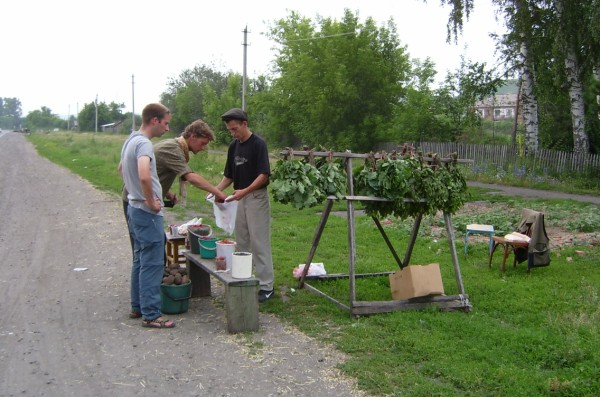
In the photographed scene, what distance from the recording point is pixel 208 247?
21.6ft

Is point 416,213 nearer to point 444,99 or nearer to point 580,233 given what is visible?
point 580,233

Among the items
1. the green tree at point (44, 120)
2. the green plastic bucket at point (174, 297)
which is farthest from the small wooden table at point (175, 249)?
the green tree at point (44, 120)

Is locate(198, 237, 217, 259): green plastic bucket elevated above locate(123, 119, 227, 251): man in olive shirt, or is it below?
below

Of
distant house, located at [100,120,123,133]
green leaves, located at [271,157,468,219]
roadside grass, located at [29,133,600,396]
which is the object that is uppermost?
distant house, located at [100,120,123,133]

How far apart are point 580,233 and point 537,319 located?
18.5 ft

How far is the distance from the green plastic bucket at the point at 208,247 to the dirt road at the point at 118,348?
564 millimetres

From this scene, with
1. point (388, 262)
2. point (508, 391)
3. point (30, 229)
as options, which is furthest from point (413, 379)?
point (30, 229)

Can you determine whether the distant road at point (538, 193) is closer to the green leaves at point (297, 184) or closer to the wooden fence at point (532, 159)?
the wooden fence at point (532, 159)

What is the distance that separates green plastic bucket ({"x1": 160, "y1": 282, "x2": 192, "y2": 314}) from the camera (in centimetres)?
616

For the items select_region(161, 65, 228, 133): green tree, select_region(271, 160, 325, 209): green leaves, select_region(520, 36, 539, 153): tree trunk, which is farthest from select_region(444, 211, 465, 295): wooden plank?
select_region(161, 65, 228, 133): green tree

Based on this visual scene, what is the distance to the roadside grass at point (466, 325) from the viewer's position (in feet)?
14.9

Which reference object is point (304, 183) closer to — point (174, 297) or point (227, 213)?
point (227, 213)

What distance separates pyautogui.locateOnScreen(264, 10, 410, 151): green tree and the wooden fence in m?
5.84

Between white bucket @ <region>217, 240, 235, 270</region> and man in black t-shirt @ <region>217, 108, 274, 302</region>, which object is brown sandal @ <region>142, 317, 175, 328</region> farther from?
man in black t-shirt @ <region>217, 108, 274, 302</region>
